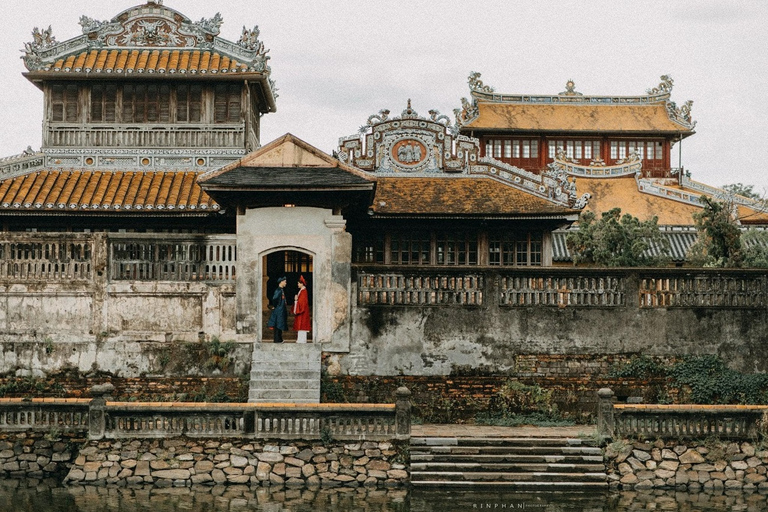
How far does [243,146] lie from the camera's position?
1082 inches

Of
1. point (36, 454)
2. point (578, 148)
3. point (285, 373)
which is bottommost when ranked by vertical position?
point (36, 454)

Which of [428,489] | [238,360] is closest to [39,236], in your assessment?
[238,360]

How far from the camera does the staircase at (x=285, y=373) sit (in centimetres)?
2005

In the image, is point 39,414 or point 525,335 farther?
point 525,335

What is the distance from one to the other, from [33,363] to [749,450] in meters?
14.8

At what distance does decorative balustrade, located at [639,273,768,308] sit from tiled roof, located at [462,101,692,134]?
2651 cm

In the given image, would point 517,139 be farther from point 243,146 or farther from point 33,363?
point 33,363

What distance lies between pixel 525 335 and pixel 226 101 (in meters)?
11.8

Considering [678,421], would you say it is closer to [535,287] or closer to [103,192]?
[535,287]

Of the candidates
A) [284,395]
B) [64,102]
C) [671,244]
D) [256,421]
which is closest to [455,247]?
[284,395]

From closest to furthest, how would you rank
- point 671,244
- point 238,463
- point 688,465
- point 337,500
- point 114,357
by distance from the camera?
point 337,500 → point 238,463 → point 688,465 → point 114,357 → point 671,244

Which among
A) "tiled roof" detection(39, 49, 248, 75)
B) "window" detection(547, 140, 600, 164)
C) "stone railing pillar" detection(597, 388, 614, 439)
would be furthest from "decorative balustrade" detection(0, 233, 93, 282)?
"window" detection(547, 140, 600, 164)

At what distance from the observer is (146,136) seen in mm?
27469

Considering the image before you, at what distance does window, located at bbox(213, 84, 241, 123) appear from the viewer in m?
27.9
